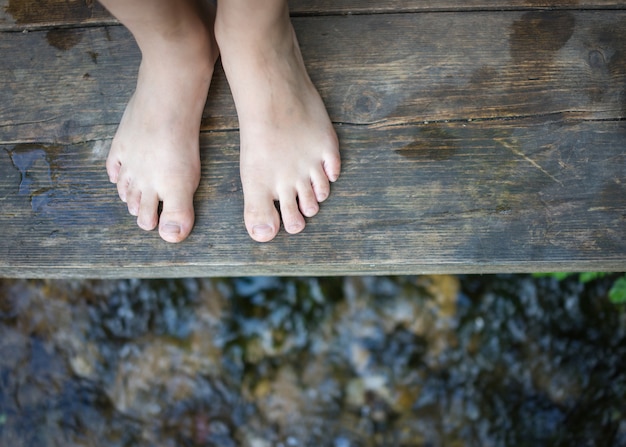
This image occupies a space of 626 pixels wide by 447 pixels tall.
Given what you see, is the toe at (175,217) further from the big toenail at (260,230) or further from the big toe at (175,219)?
the big toenail at (260,230)

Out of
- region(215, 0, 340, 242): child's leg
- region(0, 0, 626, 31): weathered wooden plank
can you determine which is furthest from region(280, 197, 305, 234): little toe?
region(0, 0, 626, 31): weathered wooden plank

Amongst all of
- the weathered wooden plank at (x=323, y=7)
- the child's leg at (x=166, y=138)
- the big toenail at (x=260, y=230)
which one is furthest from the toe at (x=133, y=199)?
the weathered wooden plank at (x=323, y=7)

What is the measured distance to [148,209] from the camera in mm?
1224

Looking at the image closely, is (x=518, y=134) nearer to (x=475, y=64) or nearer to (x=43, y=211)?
(x=475, y=64)

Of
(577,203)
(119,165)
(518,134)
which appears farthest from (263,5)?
(577,203)

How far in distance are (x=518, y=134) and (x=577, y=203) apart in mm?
221

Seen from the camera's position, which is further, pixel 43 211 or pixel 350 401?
pixel 350 401

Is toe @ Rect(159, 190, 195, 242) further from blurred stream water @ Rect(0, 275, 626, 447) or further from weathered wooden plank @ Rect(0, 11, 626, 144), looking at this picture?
blurred stream water @ Rect(0, 275, 626, 447)

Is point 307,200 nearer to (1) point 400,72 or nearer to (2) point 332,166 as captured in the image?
(2) point 332,166

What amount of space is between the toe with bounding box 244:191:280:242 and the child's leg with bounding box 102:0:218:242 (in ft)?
0.47

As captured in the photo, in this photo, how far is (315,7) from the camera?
135 centimetres

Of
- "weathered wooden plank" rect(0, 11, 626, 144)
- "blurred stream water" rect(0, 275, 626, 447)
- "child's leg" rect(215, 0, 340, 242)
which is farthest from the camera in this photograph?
"blurred stream water" rect(0, 275, 626, 447)

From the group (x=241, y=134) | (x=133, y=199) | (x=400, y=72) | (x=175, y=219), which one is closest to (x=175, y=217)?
(x=175, y=219)

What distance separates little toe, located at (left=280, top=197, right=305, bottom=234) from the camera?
1.22 m
